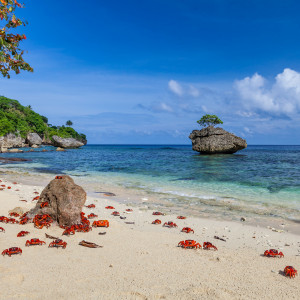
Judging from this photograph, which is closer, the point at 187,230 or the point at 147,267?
the point at 147,267

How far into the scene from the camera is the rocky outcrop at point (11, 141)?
8138cm

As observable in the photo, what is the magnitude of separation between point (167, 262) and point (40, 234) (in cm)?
397

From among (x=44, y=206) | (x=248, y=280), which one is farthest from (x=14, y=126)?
(x=248, y=280)

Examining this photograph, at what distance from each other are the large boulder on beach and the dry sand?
44 centimetres

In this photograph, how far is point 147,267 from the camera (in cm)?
535

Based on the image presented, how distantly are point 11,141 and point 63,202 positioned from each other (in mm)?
95068

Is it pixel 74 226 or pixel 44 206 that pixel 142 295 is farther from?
pixel 44 206

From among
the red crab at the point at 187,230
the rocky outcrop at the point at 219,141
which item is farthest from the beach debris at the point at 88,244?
the rocky outcrop at the point at 219,141

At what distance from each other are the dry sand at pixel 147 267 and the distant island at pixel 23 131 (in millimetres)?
71004

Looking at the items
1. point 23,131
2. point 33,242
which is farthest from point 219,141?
point 23,131

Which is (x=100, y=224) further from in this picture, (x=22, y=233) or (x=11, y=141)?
(x=11, y=141)

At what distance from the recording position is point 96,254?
19.6 ft

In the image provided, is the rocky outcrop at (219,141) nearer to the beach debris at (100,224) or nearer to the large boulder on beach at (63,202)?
the beach debris at (100,224)

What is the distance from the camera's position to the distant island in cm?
8512
